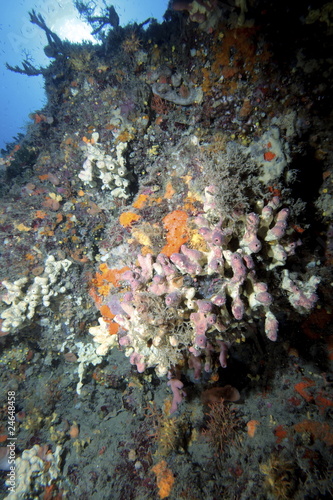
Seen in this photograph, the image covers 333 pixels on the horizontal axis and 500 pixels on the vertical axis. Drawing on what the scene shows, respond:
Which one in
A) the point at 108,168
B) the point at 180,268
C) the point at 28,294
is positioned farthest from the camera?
the point at 28,294

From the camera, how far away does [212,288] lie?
10.7ft

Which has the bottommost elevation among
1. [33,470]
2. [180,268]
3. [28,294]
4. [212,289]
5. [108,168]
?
[33,470]

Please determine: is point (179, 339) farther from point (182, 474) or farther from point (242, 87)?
point (242, 87)

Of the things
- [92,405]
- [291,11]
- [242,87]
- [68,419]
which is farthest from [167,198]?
[68,419]

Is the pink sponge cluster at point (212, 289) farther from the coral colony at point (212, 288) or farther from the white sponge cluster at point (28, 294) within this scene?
the white sponge cluster at point (28, 294)

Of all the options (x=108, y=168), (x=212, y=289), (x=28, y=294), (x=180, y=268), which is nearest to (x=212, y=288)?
(x=212, y=289)

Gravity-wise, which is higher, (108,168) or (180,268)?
(108,168)

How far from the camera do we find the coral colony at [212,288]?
2.97m

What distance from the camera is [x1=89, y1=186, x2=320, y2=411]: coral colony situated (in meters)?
2.97

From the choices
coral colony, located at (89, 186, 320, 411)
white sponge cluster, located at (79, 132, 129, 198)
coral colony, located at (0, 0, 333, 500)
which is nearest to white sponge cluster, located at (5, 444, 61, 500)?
coral colony, located at (0, 0, 333, 500)

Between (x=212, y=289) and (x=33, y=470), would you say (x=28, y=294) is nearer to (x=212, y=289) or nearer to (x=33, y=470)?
(x=33, y=470)

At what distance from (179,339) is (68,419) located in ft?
16.6

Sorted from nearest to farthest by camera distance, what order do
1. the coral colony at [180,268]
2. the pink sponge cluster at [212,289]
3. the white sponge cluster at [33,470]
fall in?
the pink sponge cluster at [212,289], the coral colony at [180,268], the white sponge cluster at [33,470]

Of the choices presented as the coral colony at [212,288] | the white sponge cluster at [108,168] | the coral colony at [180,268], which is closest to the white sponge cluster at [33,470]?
the coral colony at [180,268]
